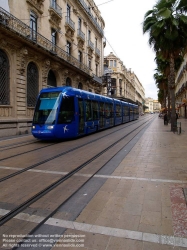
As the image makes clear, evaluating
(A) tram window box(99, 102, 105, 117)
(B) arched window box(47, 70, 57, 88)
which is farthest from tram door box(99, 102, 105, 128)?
(B) arched window box(47, 70, 57, 88)

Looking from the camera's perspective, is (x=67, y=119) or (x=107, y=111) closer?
(x=67, y=119)

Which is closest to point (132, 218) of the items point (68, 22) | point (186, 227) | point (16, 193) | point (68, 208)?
point (186, 227)

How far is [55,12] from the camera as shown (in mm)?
22375

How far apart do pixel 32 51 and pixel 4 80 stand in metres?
4.10

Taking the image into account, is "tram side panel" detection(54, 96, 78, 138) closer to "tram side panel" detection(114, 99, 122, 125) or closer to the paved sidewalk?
the paved sidewalk

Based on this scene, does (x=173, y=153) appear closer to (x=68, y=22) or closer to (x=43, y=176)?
(x=43, y=176)

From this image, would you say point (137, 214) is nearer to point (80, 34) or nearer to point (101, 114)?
point (101, 114)

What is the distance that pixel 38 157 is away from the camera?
310 inches

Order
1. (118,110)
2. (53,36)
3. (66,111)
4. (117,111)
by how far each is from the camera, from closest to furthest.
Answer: (66,111), (53,36), (117,111), (118,110)

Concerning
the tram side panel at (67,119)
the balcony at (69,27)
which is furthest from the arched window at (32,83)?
the balcony at (69,27)

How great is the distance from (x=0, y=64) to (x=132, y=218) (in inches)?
604

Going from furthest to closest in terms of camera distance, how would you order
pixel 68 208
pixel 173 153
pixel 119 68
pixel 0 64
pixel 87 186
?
pixel 119 68 < pixel 0 64 < pixel 173 153 < pixel 87 186 < pixel 68 208

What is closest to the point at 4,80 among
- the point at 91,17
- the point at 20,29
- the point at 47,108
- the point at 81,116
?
the point at 20,29

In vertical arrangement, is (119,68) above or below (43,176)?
above
